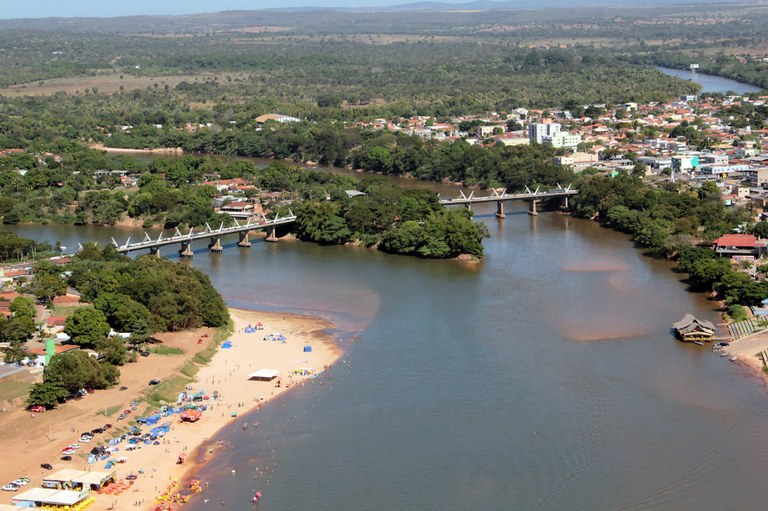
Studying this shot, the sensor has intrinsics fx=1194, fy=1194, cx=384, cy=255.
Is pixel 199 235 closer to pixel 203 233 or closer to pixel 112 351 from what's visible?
pixel 203 233

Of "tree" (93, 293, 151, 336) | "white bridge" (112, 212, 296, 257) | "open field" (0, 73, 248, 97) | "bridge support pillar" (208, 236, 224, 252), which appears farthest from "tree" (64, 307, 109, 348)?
"open field" (0, 73, 248, 97)

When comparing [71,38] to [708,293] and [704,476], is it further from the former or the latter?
[704,476]

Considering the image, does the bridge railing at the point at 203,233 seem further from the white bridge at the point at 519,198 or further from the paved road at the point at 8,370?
the paved road at the point at 8,370

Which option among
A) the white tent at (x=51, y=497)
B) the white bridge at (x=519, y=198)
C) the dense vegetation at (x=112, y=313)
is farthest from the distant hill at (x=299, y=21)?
the white tent at (x=51, y=497)

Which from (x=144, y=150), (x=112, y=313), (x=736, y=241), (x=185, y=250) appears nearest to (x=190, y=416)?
(x=112, y=313)

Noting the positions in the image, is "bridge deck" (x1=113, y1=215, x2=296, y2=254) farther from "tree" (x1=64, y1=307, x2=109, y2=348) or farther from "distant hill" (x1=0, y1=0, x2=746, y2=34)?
"distant hill" (x1=0, y1=0, x2=746, y2=34)
